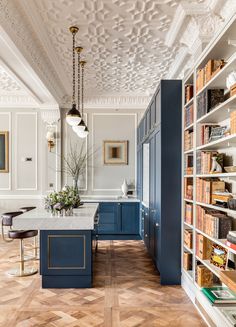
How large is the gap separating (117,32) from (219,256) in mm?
2998

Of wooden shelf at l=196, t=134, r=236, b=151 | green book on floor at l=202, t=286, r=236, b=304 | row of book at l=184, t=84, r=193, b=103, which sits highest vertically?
row of book at l=184, t=84, r=193, b=103

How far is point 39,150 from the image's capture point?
297 inches

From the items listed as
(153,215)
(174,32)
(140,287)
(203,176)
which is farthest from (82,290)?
(174,32)

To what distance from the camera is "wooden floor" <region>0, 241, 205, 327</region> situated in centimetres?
307

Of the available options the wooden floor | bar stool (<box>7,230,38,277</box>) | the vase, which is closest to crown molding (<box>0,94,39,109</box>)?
the vase

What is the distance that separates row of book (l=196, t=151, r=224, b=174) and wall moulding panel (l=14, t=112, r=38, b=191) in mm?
4959

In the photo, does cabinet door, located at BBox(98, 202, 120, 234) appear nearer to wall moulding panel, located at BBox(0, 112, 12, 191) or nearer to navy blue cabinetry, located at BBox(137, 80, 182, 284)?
wall moulding panel, located at BBox(0, 112, 12, 191)

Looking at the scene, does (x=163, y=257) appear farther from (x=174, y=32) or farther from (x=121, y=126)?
(x=121, y=126)

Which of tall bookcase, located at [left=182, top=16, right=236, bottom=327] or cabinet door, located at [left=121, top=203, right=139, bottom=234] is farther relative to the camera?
cabinet door, located at [left=121, top=203, right=139, bottom=234]

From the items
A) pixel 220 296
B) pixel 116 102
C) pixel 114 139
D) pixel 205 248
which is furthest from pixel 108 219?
pixel 220 296

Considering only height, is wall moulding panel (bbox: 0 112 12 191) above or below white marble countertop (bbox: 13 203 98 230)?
above

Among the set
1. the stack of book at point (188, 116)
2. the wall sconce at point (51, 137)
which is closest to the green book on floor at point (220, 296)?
the stack of book at point (188, 116)

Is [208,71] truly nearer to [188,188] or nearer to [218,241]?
[188,188]

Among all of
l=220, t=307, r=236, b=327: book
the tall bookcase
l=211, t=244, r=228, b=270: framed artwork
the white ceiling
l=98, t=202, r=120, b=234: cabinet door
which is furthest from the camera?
l=98, t=202, r=120, b=234: cabinet door
